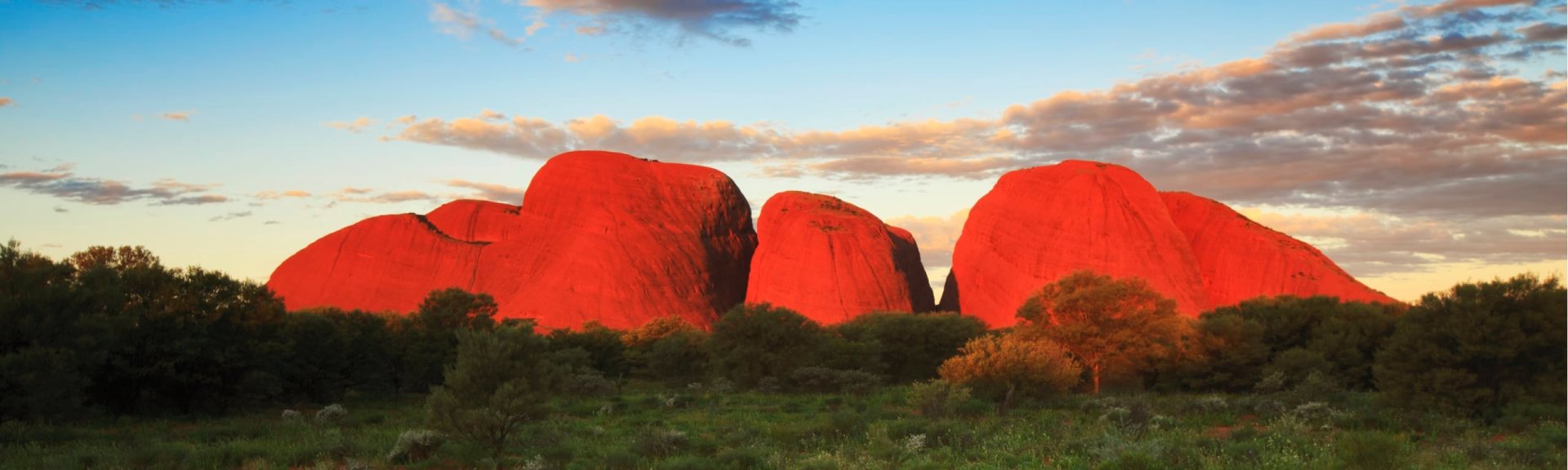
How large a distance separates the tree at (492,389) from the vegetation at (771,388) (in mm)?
50

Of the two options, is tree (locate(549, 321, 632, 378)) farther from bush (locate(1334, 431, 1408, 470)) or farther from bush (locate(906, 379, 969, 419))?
bush (locate(1334, 431, 1408, 470))

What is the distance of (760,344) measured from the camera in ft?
143

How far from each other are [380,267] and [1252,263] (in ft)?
264

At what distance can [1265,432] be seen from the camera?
795 inches

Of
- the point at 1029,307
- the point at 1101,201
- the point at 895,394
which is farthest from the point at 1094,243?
the point at 895,394

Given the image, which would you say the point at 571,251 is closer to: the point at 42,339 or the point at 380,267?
the point at 380,267

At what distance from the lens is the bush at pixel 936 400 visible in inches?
1032

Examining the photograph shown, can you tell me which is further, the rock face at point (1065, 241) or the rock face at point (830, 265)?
the rock face at point (830, 265)

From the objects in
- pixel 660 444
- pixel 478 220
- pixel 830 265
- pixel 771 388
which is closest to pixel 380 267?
pixel 478 220

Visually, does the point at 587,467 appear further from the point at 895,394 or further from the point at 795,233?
the point at 795,233

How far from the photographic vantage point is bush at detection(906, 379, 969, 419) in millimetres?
26203

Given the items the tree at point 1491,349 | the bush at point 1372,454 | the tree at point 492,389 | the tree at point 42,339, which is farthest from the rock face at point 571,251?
the bush at point 1372,454

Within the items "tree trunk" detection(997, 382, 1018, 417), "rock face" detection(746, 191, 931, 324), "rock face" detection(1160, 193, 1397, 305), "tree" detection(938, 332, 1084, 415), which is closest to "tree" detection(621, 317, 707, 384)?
"tree" detection(938, 332, 1084, 415)

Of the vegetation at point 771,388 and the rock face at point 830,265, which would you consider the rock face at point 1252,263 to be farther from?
the vegetation at point 771,388
